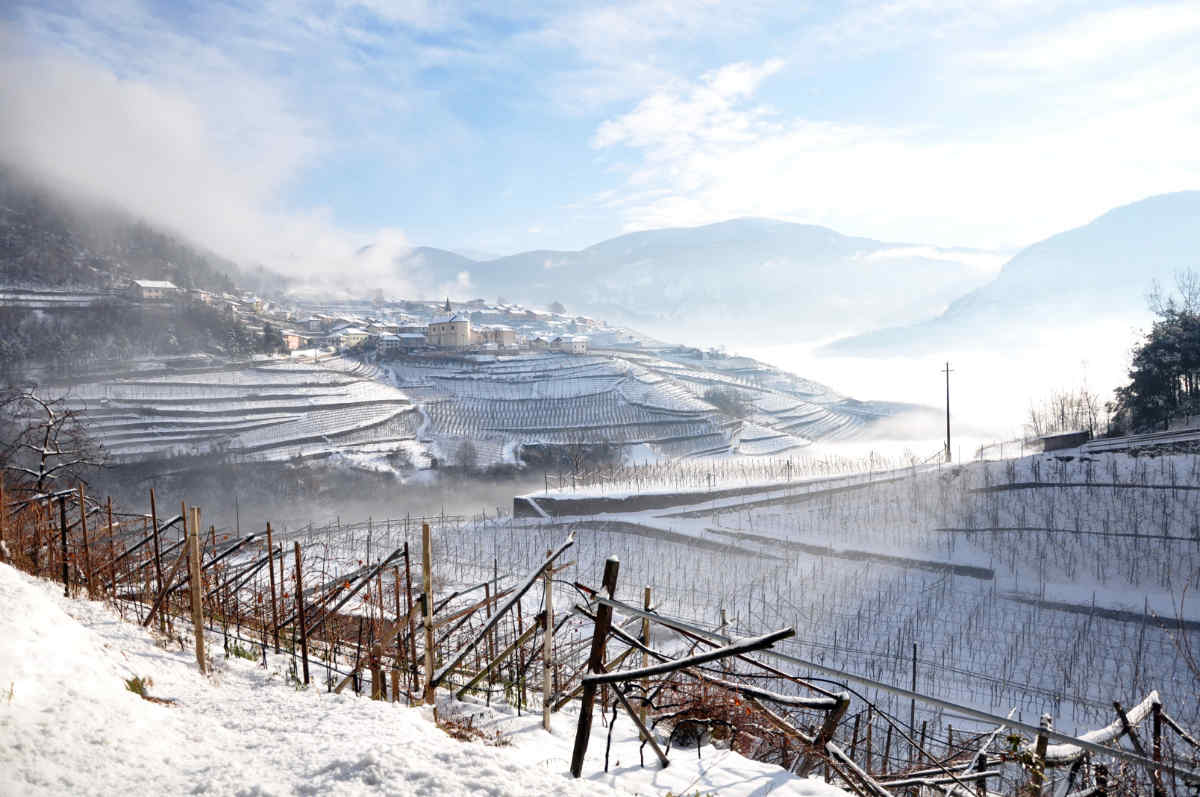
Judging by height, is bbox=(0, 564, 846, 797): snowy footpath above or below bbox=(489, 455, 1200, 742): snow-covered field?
above

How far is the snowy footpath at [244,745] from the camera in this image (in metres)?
1.99

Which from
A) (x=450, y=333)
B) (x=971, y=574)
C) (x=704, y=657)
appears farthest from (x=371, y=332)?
(x=704, y=657)

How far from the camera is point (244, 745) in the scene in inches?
93.2

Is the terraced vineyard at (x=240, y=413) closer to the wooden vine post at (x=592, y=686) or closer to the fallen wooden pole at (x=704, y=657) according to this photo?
the wooden vine post at (x=592, y=686)

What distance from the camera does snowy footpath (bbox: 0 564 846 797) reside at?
1.99m

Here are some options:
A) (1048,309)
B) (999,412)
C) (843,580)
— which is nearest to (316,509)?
(843,580)

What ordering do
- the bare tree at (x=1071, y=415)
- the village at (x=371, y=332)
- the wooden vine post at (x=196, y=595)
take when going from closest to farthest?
the wooden vine post at (x=196, y=595) → the bare tree at (x=1071, y=415) → the village at (x=371, y=332)

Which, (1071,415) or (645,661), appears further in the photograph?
(1071,415)

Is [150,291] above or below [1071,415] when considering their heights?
above

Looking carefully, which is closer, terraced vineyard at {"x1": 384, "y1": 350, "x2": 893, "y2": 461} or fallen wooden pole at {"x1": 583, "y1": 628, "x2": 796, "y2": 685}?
fallen wooden pole at {"x1": 583, "y1": 628, "x2": 796, "y2": 685}

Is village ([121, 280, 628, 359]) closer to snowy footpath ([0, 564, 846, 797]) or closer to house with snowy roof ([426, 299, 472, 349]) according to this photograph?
house with snowy roof ([426, 299, 472, 349])

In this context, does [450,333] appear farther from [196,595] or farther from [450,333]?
[196,595]

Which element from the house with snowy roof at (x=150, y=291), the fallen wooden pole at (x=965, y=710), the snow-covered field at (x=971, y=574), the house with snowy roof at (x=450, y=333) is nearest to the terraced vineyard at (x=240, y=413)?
the house with snowy roof at (x=150, y=291)

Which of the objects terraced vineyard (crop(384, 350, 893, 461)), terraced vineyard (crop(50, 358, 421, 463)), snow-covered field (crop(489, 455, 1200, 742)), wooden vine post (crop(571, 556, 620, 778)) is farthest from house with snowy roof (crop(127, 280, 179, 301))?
wooden vine post (crop(571, 556, 620, 778))
